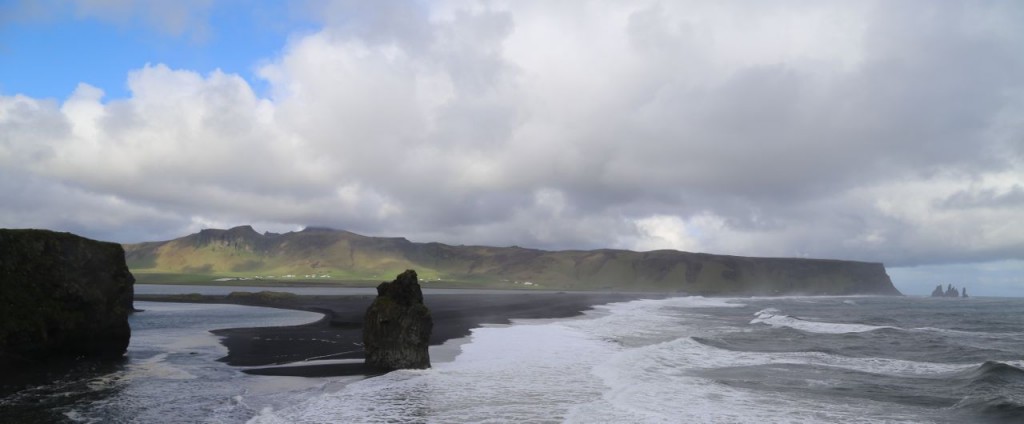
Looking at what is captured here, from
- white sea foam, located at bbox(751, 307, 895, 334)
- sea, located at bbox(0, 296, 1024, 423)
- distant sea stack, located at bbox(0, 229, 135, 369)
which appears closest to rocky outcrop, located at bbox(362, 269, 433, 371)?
sea, located at bbox(0, 296, 1024, 423)

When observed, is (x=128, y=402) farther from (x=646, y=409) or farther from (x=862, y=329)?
(x=862, y=329)

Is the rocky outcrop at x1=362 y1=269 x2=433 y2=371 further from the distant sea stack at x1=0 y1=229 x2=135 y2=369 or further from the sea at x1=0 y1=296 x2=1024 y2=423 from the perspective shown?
the distant sea stack at x1=0 y1=229 x2=135 y2=369

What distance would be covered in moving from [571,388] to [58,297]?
60.7 feet

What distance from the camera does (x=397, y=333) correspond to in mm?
21344

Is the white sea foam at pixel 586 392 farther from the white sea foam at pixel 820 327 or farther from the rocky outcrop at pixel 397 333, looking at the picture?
the white sea foam at pixel 820 327

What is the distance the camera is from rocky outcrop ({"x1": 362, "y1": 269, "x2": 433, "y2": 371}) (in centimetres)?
2114

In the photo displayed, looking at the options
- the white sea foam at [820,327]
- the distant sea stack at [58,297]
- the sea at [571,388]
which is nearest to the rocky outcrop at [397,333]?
the sea at [571,388]

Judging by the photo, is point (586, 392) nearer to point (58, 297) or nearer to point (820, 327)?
point (58, 297)

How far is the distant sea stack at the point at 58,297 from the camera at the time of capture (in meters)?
19.2

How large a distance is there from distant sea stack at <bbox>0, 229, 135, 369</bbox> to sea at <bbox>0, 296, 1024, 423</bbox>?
1.75 m

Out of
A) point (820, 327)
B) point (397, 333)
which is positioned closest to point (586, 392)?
point (397, 333)

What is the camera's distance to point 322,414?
14430 millimetres

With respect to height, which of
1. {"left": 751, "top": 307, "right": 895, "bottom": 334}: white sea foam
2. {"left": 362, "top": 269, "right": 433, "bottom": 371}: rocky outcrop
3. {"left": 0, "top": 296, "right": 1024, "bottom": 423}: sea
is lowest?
→ {"left": 751, "top": 307, "right": 895, "bottom": 334}: white sea foam

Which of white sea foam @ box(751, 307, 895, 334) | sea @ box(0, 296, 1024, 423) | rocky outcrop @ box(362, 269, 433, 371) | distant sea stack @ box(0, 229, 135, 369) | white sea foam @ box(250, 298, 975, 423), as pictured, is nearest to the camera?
sea @ box(0, 296, 1024, 423)
